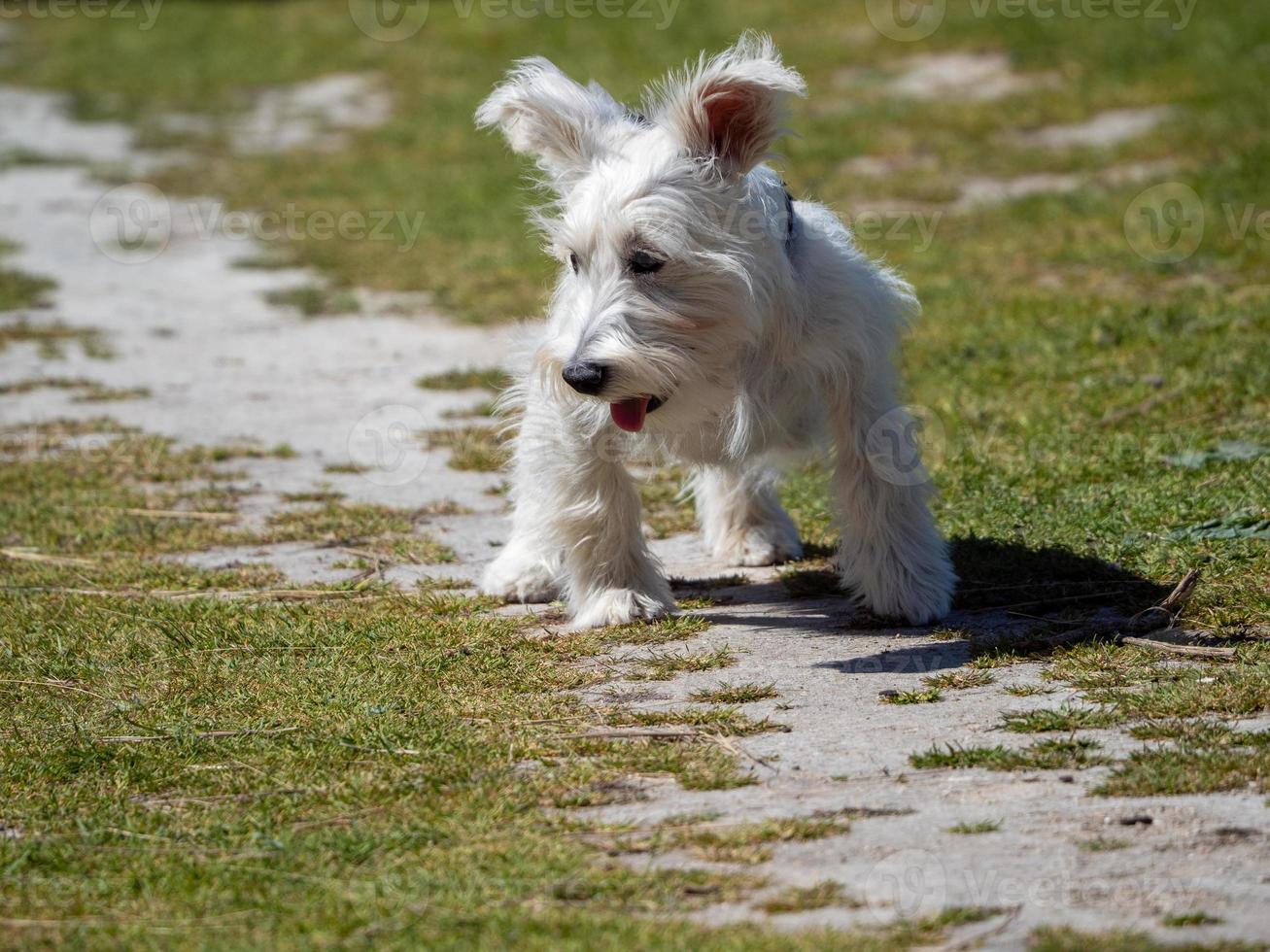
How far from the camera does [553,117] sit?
4789 millimetres

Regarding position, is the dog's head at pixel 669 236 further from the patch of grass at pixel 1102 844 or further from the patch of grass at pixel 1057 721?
the patch of grass at pixel 1102 844

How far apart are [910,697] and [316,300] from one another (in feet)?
24.3

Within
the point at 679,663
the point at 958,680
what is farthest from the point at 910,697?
the point at 679,663

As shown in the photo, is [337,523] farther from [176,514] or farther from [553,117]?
[553,117]

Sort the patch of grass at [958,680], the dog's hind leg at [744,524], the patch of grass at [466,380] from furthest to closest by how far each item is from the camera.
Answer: the patch of grass at [466,380] → the dog's hind leg at [744,524] → the patch of grass at [958,680]

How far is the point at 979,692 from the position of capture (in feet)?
14.3

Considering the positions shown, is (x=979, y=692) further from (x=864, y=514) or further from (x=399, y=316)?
(x=399, y=316)

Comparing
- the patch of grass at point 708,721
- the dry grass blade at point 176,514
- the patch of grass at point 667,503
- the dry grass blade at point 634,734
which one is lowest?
the dry grass blade at point 634,734

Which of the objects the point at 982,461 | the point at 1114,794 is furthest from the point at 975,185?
the point at 1114,794

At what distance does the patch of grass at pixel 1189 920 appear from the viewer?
2924 millimetres

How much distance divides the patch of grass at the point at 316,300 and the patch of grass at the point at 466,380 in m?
1.86

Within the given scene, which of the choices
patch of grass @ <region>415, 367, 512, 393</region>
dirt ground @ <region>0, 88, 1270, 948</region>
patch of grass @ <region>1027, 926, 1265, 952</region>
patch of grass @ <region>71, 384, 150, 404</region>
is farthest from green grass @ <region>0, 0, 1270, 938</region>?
patch of grass @ <region>415, 367, 512, 393</region>

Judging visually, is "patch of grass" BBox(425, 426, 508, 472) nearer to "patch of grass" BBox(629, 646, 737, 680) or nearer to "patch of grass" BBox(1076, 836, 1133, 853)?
"patch of grass" BBox(629, 646, 737, 680)

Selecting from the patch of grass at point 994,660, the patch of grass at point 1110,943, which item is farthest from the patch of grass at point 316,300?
the patch of grass at point 1110,943
